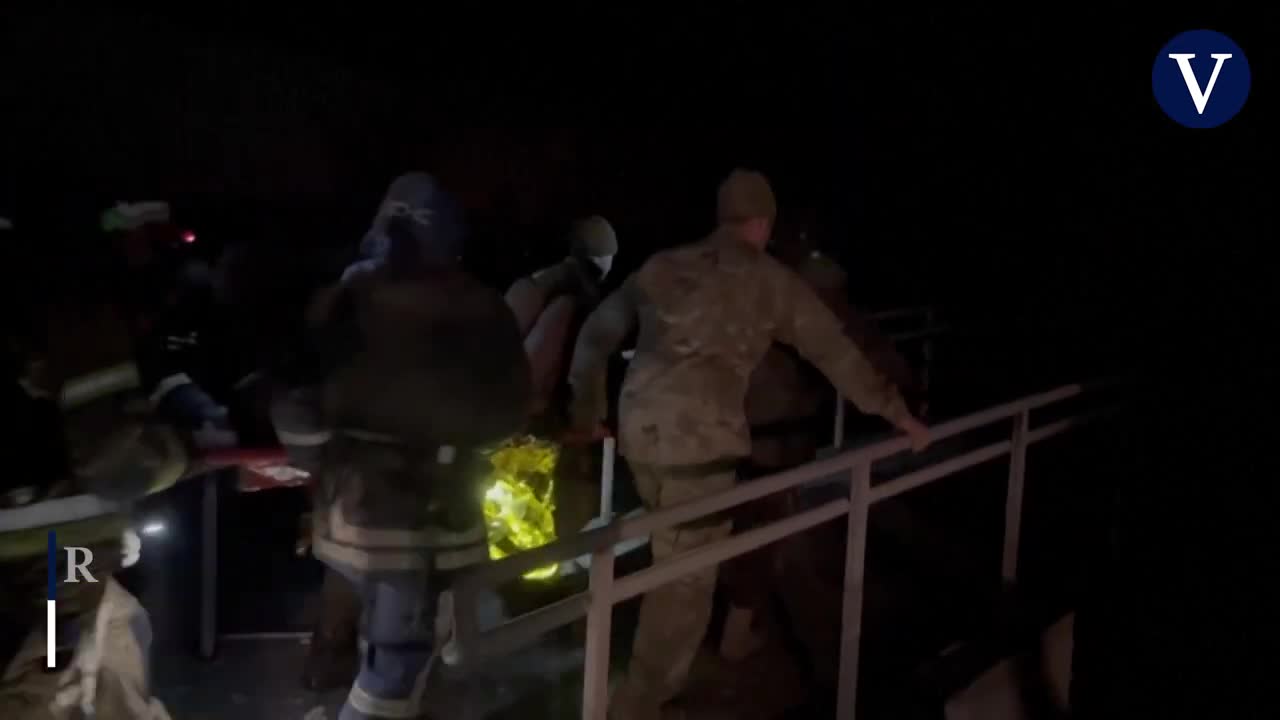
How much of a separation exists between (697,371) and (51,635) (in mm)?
2016

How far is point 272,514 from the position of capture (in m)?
6.91

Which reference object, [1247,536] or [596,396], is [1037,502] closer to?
[1247,536]

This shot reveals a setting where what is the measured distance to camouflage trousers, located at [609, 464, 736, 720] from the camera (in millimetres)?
4086

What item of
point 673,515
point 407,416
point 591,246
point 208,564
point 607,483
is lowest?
point 208,564

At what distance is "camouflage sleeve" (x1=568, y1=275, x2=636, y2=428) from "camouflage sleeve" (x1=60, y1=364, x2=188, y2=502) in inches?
64.5

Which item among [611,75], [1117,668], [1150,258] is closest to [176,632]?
[1117,668]

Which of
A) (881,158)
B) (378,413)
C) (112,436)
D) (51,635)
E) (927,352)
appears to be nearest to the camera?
(112,436)

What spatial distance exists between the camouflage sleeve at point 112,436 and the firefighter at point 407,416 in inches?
13.0

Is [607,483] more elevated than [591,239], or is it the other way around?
[591,239]

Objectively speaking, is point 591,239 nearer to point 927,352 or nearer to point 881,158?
point 927,352

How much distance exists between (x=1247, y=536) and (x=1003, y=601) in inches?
116

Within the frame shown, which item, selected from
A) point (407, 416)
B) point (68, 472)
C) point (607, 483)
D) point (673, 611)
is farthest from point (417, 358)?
point (607, 483)

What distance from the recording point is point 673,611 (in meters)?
4.09

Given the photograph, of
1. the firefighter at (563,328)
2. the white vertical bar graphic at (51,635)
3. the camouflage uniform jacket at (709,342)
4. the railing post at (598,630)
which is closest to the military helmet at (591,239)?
the firefighter at (563,328)
